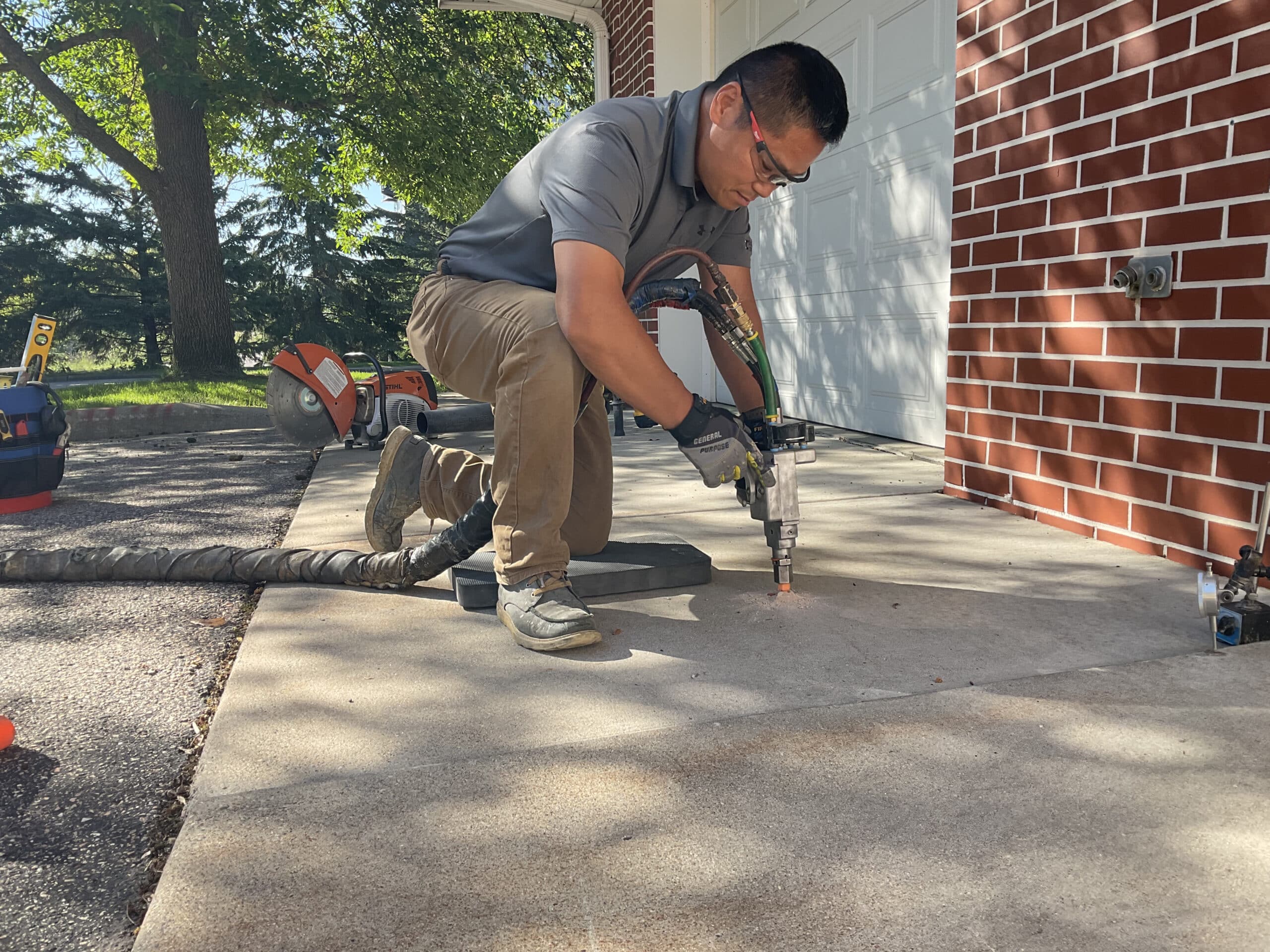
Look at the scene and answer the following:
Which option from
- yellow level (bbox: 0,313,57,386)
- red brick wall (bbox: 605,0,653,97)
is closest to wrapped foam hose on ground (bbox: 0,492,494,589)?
yellow level (bbox: 0,313,57,386)

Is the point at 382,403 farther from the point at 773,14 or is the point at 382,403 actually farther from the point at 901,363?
the point at 773,14

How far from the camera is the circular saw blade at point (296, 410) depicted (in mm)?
4852

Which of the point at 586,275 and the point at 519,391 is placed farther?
the point at 519,391

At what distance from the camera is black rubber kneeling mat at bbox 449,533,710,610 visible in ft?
7.12

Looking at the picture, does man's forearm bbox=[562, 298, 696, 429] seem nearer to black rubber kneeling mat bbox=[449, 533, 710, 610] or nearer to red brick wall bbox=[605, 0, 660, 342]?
black rubber kneeling mat bbox=[449, 533, 710, 610]

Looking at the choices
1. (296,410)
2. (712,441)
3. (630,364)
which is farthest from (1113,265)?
(296,410)

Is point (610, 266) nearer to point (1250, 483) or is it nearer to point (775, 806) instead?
point (775, 806)

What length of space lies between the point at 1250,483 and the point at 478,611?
1768mm

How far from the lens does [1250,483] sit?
2.08m

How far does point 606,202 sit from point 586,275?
0.16 metres

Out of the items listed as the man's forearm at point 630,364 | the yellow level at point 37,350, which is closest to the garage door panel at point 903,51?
the man's forearm at point 630,364

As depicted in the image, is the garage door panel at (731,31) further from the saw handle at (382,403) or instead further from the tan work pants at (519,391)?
the tan work pants at (519,391)

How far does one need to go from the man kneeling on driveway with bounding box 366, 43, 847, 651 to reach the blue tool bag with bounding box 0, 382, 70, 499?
7.22 ft

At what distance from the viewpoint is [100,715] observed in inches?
65.9
